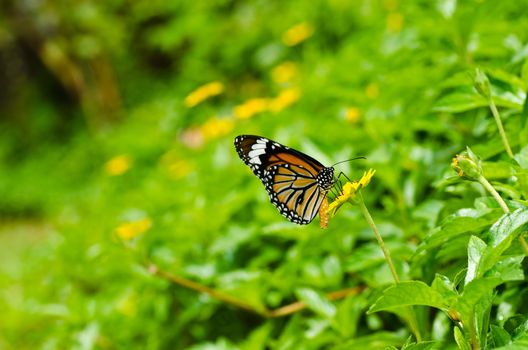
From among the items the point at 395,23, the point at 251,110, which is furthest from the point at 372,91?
the point at 395,23

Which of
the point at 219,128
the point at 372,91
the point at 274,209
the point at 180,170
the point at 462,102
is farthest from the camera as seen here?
the point at 180,170

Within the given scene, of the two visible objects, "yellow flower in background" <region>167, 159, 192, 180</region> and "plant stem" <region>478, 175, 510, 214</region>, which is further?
"yellow flower in background" <region>167, 159, 192, 180</region>

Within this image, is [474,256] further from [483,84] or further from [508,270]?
[483,84]

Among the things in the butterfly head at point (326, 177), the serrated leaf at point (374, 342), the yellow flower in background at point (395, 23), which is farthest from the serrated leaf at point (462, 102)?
the yellow flower in background at point (395, 23)

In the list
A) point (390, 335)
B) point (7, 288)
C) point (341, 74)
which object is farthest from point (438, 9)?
point (7, 288)

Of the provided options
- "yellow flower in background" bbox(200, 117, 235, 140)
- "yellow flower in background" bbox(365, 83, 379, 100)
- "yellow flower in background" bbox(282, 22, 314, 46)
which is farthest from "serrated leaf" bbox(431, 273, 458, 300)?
"yellow flower in background" bbox(282, 22, 314, 46)

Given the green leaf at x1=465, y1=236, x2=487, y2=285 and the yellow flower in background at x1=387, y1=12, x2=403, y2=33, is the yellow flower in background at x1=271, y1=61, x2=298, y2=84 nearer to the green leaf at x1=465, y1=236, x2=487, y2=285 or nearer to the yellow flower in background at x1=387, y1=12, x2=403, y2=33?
the yellow flower in background at x1=387, y1=12, x2=403, y2=33
